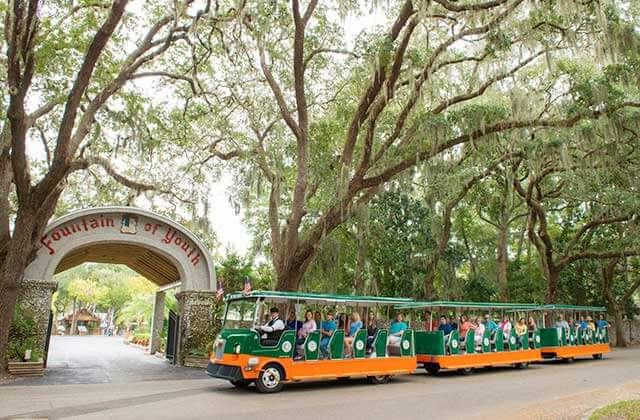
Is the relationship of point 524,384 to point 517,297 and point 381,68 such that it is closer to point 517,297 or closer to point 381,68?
point 381,68

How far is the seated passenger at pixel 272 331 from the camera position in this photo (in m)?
10.3

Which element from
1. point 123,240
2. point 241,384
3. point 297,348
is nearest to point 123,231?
point 123,240

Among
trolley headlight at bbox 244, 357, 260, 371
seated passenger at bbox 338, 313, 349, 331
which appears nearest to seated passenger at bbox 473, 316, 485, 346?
seated passenger at bbox 338, 313, 349, 331

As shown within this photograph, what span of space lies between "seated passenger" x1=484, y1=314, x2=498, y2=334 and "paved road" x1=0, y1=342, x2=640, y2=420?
2293mm

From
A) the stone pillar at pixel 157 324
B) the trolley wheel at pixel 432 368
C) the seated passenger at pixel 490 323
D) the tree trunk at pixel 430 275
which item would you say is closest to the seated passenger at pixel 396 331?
the trolley wheel at pixel 432 368

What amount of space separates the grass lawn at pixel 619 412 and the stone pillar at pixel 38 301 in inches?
A: 488

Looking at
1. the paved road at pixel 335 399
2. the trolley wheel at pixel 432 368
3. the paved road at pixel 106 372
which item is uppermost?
the trolley wheel at pixel 432 368

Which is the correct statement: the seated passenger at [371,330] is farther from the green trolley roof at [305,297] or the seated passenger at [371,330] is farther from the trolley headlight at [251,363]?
the trolley headlight at [251,363]

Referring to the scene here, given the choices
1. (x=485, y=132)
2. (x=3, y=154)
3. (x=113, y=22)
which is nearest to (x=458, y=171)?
(x=485, y=132)

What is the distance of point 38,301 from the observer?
1320 cm

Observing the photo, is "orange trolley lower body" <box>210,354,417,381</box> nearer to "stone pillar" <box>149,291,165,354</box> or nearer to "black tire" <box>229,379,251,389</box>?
"black tire" <box>229,379,251,389</box>

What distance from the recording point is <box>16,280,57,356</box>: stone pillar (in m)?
13.0

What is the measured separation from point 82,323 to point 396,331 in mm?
57320

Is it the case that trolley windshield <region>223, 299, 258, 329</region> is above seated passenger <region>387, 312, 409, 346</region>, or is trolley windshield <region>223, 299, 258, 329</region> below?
above
